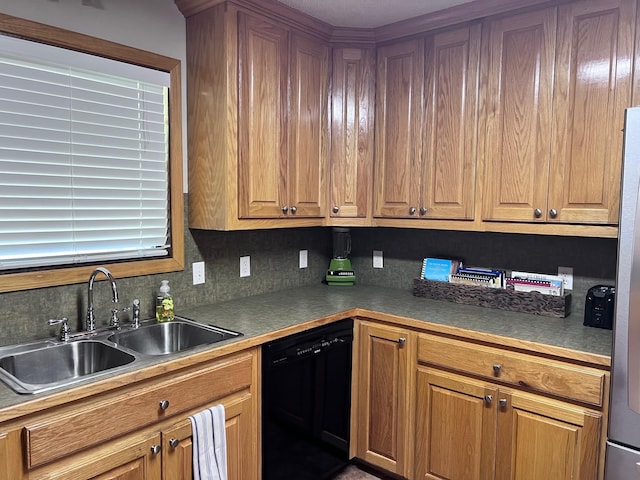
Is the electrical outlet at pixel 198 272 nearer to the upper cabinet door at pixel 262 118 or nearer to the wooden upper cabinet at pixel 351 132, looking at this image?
the upper cabinet door at pixel 262 118

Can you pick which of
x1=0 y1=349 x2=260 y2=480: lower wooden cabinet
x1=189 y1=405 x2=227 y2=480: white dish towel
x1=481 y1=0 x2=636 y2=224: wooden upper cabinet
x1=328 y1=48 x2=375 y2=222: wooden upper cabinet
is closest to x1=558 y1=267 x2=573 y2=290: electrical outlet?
x1=481 y1=0 x2=636 y2=224: wooden upper cabinet

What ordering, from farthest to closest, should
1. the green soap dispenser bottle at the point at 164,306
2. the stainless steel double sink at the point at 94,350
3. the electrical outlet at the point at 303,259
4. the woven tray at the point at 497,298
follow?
→ 1. the electrical outlet at the point at 303,259
2. the woven tray at the point at 497,298
3. the green soap dispenser bottle at the point at 164,306
4. the stainless steel double sink at the point at 94,350

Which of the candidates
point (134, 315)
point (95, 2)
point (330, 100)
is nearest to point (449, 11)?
point (330, 100)

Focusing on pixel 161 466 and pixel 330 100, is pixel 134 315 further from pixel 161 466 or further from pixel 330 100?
pixel 330 100

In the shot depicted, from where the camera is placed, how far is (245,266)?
2625 mm

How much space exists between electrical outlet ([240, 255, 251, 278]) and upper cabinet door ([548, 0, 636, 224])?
5.04 ft

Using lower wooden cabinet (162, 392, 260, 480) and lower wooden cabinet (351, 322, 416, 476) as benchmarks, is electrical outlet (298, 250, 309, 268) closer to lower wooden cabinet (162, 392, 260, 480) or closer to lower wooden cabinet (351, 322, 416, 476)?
lower wooden cabinet (351, 322, 416, 476)

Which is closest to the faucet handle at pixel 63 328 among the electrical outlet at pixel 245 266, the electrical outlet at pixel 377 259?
the electrical outlet at pixel 245 266

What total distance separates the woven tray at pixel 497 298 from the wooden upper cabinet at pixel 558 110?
40cm

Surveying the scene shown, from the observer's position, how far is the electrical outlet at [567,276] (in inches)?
92.4

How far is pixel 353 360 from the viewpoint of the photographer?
2412 mm

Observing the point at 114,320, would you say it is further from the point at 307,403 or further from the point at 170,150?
the point at 307,403

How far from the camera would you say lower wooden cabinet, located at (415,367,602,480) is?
1796 mm

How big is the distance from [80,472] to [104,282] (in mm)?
815
